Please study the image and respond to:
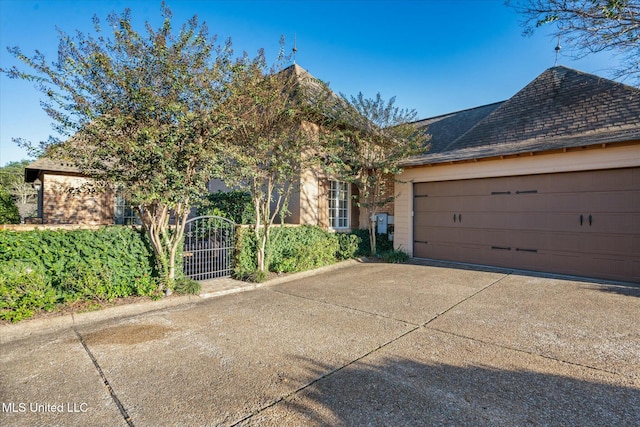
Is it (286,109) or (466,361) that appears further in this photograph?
Answer: (286,109)

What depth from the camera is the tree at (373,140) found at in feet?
29.6

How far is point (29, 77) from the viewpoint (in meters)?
4.35

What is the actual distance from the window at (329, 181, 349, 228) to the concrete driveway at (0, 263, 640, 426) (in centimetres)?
525

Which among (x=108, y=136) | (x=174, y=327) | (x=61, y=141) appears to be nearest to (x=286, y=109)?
(x=108, y=136)

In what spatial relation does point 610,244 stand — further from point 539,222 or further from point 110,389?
point 110,389

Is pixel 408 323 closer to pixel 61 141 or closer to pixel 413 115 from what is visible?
pixel 61 141

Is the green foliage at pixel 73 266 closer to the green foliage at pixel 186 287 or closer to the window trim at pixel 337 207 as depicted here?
the green foliage at pixel 186 287

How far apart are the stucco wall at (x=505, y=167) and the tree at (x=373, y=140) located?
56 centimetres

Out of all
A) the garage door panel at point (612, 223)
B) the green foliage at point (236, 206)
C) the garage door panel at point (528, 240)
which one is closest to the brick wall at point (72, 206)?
the green foliage at point (236, 206)

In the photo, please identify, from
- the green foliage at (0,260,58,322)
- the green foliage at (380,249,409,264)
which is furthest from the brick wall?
the green foliage at (380,249,409,264)

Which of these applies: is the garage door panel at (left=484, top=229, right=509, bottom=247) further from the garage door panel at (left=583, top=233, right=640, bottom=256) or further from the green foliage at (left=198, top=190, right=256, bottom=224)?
the green foliage at (left=198, top=190, right=256, bottom=224)

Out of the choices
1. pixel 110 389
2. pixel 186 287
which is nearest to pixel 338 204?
pixel 186 287

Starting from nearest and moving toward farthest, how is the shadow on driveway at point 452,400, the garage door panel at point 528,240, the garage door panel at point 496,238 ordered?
the shadow on driveway at point 452,400 → the garage door panel at point 528,240 → the garage door panel at point 496,238

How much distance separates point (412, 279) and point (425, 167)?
3967mm
